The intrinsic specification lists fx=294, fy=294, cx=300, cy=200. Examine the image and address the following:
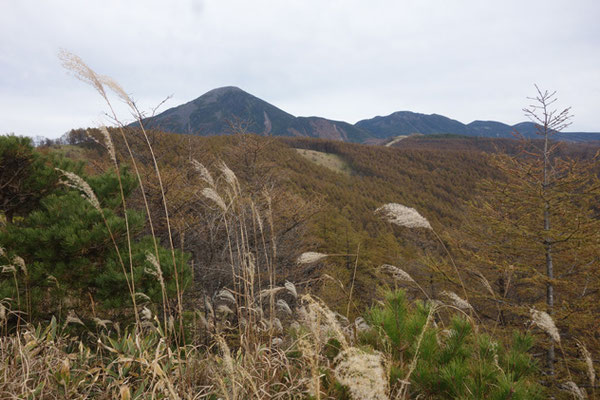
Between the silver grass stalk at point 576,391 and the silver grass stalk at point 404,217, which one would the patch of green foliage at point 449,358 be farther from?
the silver grass stalk at point 404,217

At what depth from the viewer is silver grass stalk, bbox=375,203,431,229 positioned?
1.73 meters

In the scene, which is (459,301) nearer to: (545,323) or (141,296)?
(545,323)

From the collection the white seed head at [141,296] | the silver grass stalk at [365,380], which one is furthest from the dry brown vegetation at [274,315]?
the white seed head at [141,296]

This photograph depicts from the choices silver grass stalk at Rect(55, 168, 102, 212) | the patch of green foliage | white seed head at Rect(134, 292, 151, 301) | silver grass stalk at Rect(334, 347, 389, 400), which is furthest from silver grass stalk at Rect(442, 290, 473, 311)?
white seed head at Rect(134, 292, 151, 301)

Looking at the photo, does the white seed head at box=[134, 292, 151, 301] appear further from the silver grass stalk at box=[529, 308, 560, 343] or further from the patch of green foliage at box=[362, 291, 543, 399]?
the silver grass stalk at box=[529, 308, 560, 343]

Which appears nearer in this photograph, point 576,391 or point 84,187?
point 576,391

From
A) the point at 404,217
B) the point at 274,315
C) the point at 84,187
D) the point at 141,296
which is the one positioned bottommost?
the point at 141,296

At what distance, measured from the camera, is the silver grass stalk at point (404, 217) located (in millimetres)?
1730

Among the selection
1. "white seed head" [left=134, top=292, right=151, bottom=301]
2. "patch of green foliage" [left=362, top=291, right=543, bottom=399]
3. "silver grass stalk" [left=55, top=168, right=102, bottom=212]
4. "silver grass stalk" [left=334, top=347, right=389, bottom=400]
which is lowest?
"white seed head" [left=134, top=292, right=151, bottom=301]

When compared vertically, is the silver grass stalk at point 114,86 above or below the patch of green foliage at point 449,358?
above

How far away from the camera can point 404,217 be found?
1747mm

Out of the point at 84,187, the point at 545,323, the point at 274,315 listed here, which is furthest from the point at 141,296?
the point at 545,323

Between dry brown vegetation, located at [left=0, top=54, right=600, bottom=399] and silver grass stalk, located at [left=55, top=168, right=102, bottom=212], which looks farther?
silver grass stalk, located at [left=55, top=168, right=102, bottom=212]

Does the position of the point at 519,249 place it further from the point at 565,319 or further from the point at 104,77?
the point at 104,77
